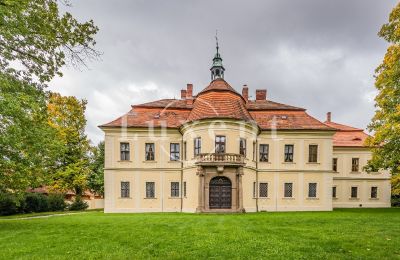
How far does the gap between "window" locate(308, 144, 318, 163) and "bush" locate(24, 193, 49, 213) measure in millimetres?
26151

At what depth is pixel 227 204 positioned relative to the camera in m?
20.9

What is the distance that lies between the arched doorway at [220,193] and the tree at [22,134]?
11.8m

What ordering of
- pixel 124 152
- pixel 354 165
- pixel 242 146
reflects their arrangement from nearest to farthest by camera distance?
1. pixel 242 146
2. pixel 124 152
3. pixel 354 165

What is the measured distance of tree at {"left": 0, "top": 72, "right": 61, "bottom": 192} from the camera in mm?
8891

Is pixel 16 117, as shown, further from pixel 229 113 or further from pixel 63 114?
pixel 63 114

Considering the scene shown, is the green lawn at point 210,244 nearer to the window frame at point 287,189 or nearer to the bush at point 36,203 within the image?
the window frame at point 287,189

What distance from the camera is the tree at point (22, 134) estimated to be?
350 inches

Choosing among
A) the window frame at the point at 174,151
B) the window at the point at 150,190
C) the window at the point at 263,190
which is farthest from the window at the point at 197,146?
the window at the point at 263,190

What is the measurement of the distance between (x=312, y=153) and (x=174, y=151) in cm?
1196

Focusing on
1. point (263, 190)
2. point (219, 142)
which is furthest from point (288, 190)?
point (219, 142)

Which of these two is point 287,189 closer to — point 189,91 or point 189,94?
point 189,94

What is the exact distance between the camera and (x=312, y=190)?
2402 cm

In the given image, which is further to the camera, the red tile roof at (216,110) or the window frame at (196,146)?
the red tile roof at (216,110)

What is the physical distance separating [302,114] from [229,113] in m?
8.45
